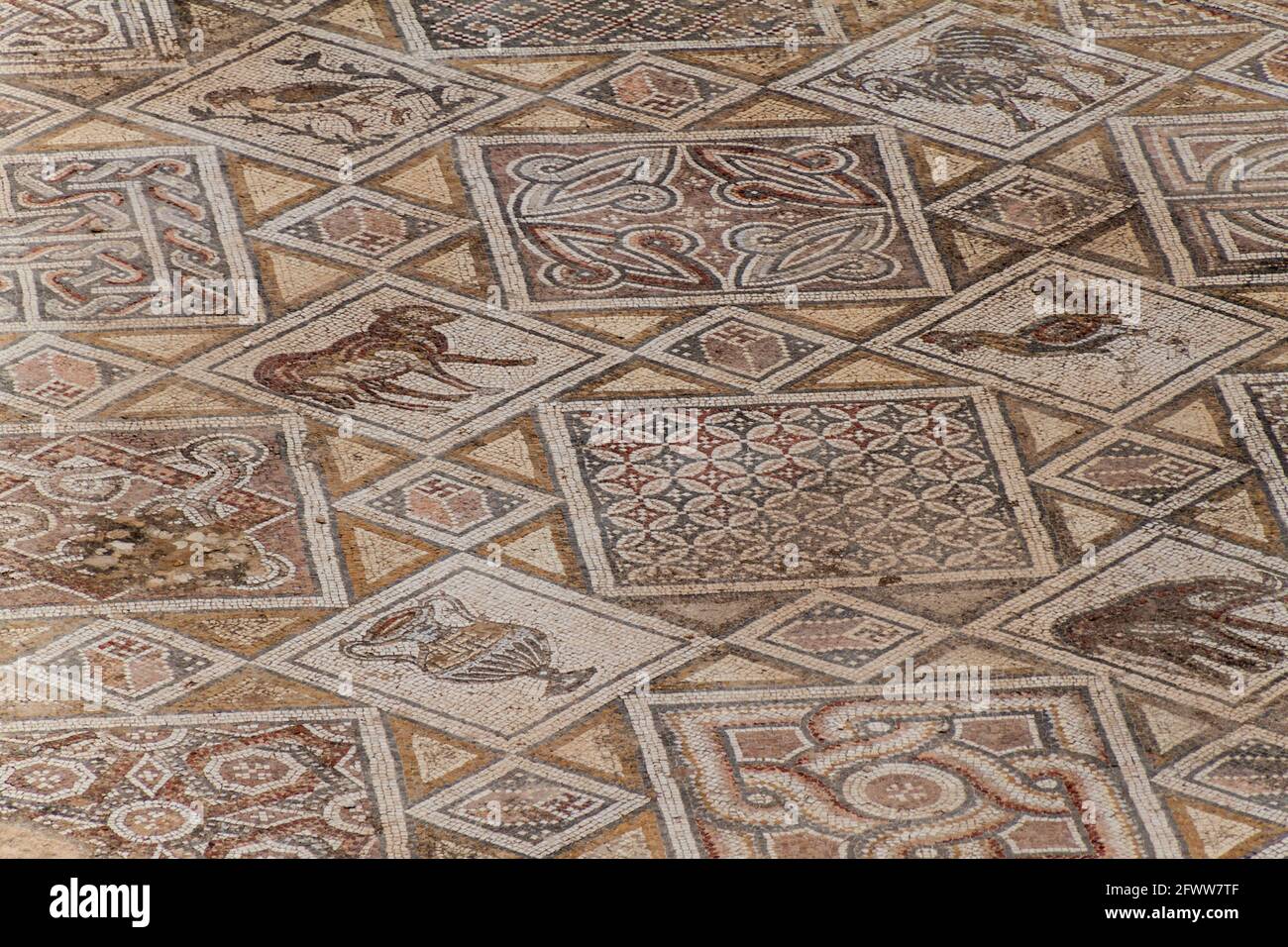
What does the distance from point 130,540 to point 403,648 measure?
70 cm

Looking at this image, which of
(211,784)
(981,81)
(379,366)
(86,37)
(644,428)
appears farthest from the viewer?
(86,37)

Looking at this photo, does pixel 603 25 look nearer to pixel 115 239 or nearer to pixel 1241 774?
pixel 115 239

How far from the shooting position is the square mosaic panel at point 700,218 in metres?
7.98

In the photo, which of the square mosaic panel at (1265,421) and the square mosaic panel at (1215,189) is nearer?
the square mosaic panel at (1265,421)

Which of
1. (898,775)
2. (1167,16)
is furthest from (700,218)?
(898,775)

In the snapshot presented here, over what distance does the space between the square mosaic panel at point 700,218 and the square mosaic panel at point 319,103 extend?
0.21 meters

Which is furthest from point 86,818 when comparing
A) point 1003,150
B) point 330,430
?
point 1003,150

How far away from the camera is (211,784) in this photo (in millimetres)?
6250

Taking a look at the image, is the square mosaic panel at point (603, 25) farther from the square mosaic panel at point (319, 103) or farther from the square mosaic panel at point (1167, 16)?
the square mosaic panel at point (1167, 16)

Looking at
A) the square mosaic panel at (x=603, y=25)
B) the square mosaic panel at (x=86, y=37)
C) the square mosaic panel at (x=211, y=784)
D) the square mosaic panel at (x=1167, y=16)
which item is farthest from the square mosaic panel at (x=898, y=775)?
the square mosaic panel at (x=86, y=37)

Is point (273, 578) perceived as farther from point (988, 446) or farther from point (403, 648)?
point (988, 446)

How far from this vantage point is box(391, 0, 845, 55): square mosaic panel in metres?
9.09

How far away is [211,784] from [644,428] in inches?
61.9

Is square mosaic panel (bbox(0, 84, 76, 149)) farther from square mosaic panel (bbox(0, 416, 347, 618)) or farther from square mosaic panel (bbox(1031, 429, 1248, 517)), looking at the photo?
square mosaic panel (bbox(1031, 429, 1248, 517))
